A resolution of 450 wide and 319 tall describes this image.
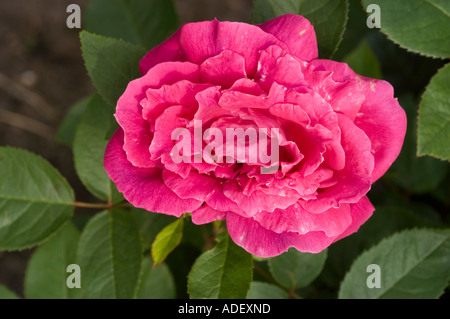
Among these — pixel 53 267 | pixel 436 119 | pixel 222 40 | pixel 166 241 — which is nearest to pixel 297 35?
pixel 222 40

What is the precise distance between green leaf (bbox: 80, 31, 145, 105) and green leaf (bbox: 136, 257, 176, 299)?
55 cm

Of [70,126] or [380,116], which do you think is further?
[70,126]

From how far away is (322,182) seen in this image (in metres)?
0.75

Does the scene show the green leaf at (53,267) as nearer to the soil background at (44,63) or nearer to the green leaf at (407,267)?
the green leaf at (407,267)

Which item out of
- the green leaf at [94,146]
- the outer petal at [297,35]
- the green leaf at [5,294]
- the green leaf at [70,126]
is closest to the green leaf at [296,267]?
the green leaf at [94,146]

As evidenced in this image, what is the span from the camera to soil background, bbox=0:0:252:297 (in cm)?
215

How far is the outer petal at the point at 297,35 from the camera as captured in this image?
0.77 metres

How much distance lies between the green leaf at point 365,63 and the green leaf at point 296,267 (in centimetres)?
57

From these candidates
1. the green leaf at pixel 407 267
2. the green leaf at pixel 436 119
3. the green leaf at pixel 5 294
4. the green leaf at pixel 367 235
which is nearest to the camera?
the green leaf at pixel 436 119

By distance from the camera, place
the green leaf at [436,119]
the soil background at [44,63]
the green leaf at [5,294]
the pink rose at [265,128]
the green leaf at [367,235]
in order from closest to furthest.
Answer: the pink rose at [265,128] → the green leaf at [436,119] → the green leaf at [5,294] → the green leaf at [367,235] → the soil background at [44,63]

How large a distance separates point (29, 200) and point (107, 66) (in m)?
0.44

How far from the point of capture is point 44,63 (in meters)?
2.21

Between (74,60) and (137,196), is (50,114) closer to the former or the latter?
(74,60)

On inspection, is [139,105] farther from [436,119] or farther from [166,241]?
[436,119]
